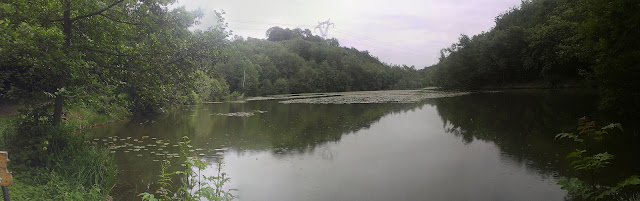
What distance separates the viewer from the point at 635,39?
31.9 ft

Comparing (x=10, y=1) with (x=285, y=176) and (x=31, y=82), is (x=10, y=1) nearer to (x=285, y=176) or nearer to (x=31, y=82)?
(x=31, y=82)

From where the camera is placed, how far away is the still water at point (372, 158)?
6273 mm

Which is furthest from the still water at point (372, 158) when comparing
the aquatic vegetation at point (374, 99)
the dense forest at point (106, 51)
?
the aquatic vegetation at point (374, 99)

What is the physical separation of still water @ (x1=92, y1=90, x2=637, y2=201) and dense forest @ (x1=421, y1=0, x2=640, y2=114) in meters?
2.18

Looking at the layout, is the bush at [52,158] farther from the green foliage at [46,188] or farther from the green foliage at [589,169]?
the green foliage at [589,169]

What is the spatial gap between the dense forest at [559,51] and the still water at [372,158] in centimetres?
218

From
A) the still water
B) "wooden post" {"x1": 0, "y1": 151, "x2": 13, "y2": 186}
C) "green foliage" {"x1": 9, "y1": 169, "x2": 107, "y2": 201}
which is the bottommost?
the still water

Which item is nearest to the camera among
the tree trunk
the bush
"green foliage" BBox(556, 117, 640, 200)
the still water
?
"green foliage" BBox(556, 117, 640, 200)

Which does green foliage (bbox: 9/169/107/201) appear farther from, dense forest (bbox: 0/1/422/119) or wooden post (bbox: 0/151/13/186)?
wooden post (bbox: 0/151/13/186)

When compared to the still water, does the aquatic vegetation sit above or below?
above

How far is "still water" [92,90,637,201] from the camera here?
627 cm

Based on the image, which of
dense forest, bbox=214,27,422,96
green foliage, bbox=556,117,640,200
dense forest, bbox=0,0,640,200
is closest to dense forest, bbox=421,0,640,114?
dense forest, bbox=0,0,640,200

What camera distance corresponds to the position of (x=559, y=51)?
33844 mm

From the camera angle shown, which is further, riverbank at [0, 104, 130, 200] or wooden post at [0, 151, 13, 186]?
riverbank at [0, 104, 130, 200]
